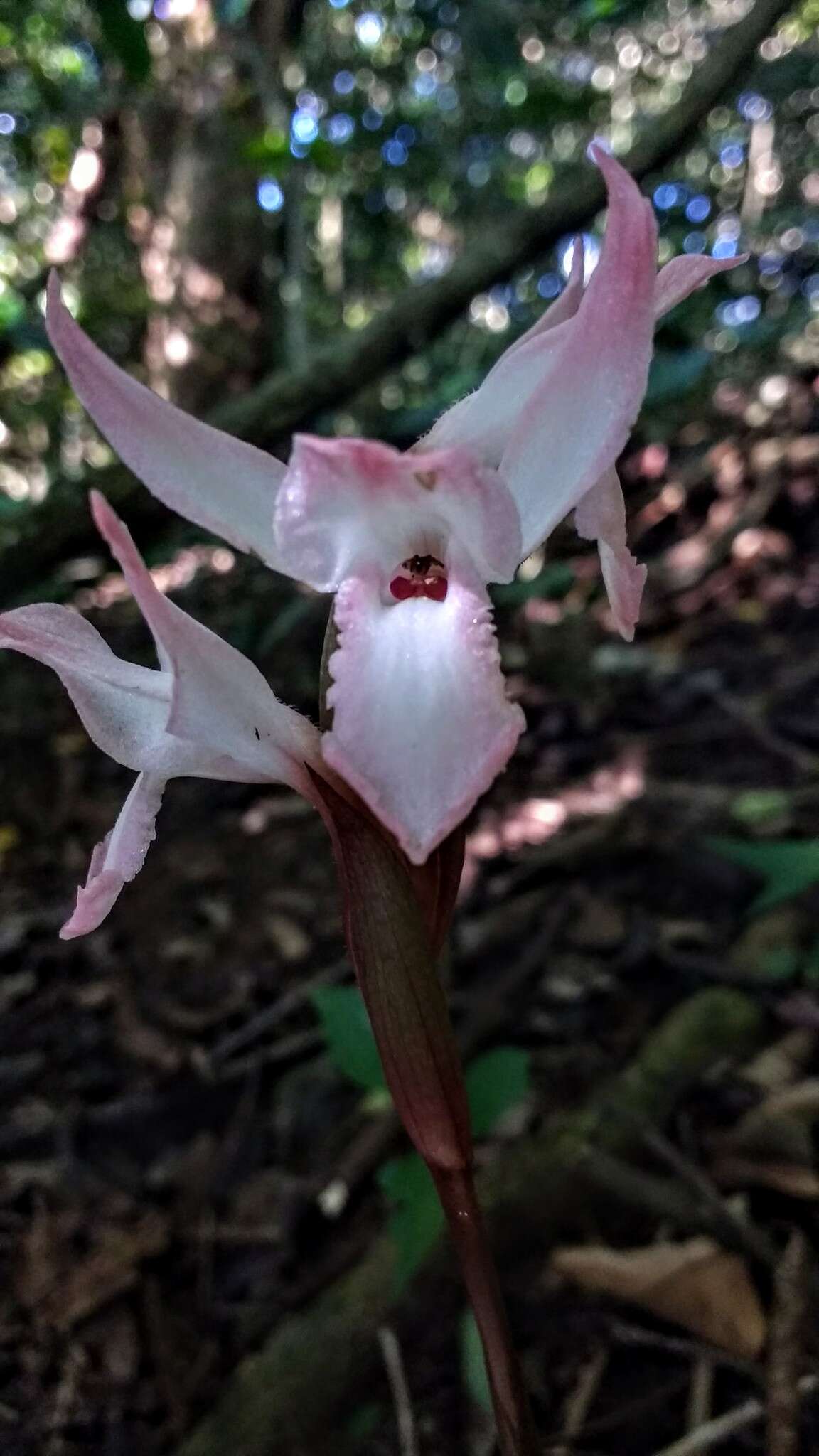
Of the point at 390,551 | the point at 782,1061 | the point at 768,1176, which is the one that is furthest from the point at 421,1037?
the point at 782,1061

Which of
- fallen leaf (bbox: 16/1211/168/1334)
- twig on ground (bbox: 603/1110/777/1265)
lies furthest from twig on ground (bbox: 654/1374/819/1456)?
fallen leaf (bbox: 16/1211/168/1334)

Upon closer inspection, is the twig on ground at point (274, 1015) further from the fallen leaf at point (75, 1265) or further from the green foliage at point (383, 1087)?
the green foliage at point (383, 1087)

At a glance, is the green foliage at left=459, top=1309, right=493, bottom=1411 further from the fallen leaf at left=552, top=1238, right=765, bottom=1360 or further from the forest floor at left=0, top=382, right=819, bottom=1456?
the fallen leaf at left=552, top=1238, right=765, bottom=1360

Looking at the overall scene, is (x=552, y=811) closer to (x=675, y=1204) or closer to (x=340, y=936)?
(x=340, y=936)

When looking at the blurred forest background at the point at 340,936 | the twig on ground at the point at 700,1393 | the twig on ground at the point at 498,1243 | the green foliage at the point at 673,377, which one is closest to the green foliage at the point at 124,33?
the blurred forest background at the point at 340,936

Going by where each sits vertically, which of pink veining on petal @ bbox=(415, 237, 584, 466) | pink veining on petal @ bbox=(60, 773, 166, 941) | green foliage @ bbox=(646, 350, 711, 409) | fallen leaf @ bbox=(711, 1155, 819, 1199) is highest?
green foliage @ bbox=(646, 350, 711, 409)

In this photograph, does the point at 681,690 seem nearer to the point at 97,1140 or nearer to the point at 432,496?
the point at 97,1140

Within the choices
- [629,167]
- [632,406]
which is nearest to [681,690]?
[629,167]
